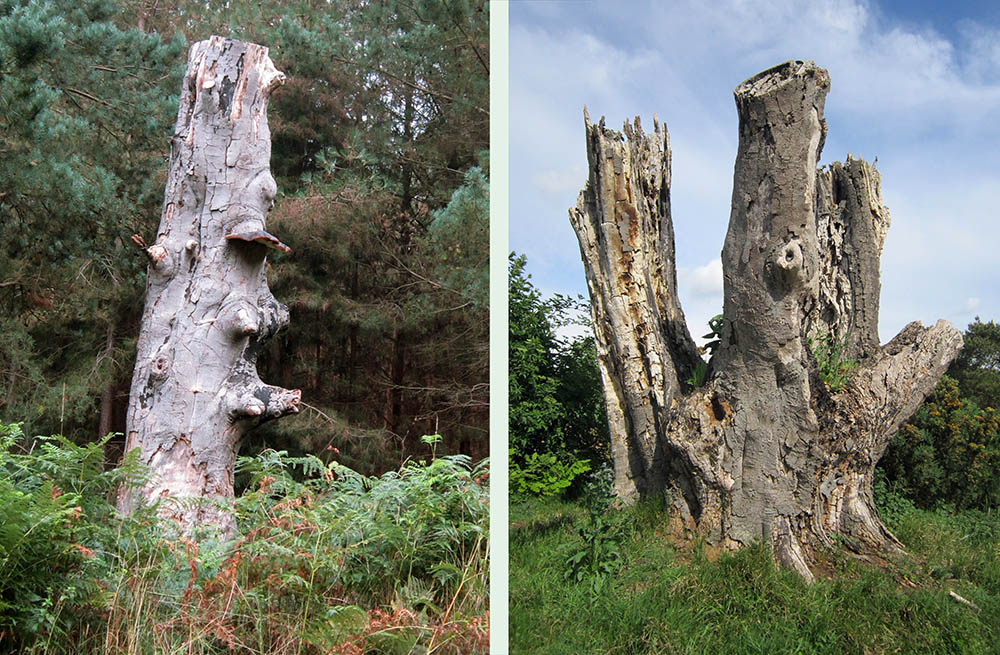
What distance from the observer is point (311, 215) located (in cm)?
542

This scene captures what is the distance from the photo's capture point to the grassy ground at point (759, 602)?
2.39 m

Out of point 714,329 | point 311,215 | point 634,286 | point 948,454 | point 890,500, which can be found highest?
point 311,215

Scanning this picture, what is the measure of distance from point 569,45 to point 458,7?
7.98ft

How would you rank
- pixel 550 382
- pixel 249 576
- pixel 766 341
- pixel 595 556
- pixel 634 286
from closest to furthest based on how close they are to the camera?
pixel 249 576 < pixel 595 556 < pixel 766 341 < pixel 634 286 < pixel 550 382

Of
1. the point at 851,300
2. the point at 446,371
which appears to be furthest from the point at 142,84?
the point at 851,300

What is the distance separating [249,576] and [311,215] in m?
3.80

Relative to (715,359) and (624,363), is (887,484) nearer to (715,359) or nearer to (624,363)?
(715,359)

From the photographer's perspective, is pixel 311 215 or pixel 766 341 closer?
pixel 766 341

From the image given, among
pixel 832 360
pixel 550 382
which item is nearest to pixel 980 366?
pixel 832 360

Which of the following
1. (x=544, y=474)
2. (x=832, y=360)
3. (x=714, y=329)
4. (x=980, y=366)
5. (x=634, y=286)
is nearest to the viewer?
(x=980, y=366)

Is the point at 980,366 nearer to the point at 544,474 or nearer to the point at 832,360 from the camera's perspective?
the point at 832,360

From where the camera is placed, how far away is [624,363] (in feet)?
11.3

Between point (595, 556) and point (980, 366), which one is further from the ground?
point (980, 366)

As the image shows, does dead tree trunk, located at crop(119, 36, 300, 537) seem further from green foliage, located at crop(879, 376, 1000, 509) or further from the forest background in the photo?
green foliage, located at crop(879, 376, 1000, 509)
